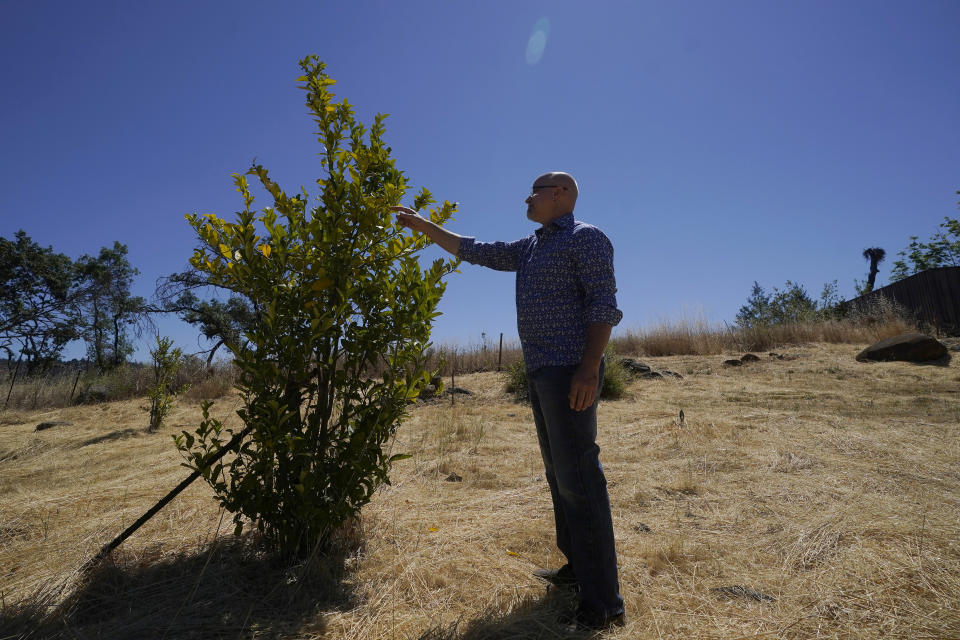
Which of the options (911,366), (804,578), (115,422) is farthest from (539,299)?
(911,366)

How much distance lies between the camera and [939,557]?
218 centimetres

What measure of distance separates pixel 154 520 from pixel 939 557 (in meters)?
4.41

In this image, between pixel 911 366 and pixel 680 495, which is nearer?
pixel 680 495

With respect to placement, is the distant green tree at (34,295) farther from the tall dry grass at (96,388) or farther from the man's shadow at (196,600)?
the man's shadow at (196,600)

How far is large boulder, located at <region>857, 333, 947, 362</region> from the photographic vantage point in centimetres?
937

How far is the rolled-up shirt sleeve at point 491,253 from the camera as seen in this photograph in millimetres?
2328

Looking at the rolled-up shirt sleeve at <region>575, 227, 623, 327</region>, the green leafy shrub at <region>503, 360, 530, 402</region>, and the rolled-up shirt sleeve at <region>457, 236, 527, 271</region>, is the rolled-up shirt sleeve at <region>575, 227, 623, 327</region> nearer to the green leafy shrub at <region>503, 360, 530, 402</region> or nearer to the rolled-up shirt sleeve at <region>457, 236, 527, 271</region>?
the rolled-up shirt sleeve at <region>457, 236, 527, 271</region>

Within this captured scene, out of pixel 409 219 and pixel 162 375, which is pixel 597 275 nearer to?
pixel 409 219

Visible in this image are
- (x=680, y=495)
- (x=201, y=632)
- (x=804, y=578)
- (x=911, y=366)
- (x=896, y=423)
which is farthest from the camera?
(x=911, y=366)

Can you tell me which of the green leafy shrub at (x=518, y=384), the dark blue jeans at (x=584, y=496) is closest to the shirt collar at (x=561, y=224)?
the dark blue jeans at (x=584, y=496)

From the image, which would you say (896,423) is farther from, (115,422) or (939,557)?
(115,422)

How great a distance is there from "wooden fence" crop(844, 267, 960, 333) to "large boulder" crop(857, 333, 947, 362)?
540cm

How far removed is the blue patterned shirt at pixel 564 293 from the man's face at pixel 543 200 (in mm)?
66

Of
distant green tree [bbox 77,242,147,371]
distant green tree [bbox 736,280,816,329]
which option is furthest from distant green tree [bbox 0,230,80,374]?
distant green tree [bbox 736,280,816,329]
